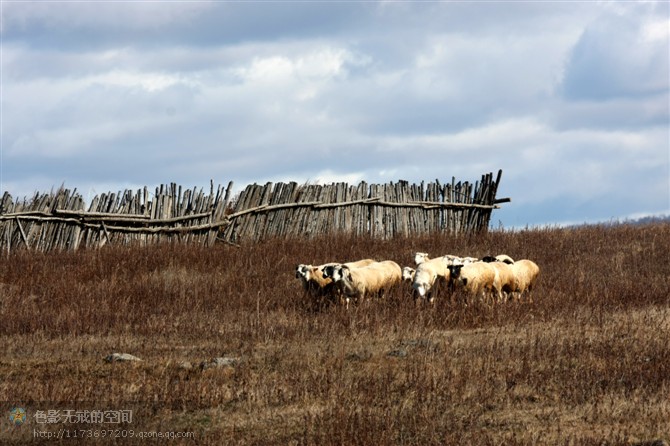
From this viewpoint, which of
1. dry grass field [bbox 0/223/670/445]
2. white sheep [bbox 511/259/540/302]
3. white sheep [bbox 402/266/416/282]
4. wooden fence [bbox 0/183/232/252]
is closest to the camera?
dry grass field [bbox 0/223/670/445]

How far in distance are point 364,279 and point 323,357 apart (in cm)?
411

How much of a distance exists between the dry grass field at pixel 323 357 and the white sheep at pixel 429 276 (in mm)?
297

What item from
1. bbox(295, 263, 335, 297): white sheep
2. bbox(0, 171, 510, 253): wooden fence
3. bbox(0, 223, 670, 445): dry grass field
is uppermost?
bbox(0, 171, 510, 253): wooden fence

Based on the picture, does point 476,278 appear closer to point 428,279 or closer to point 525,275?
point 428,279

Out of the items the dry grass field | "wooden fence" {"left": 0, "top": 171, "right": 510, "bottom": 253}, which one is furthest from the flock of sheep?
"wooden fence" {"left": 0, "top": 171, "right": 510, "bottom": 253}

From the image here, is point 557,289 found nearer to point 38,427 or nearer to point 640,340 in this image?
point 640,340

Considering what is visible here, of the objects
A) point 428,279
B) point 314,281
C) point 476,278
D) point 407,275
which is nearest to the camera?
point 428,279

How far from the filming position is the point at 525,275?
49.2 ft

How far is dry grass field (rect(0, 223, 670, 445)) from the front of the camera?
306 inches

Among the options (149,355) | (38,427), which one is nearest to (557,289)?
(149,355)

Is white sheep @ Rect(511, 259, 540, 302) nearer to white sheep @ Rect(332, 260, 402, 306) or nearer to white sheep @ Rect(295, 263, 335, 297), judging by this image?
white sheep @ Rect(332, 260, 402, 306)

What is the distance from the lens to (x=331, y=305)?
1341cm

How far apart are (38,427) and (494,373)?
4352 mm

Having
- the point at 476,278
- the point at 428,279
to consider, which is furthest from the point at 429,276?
the point at 476,278
